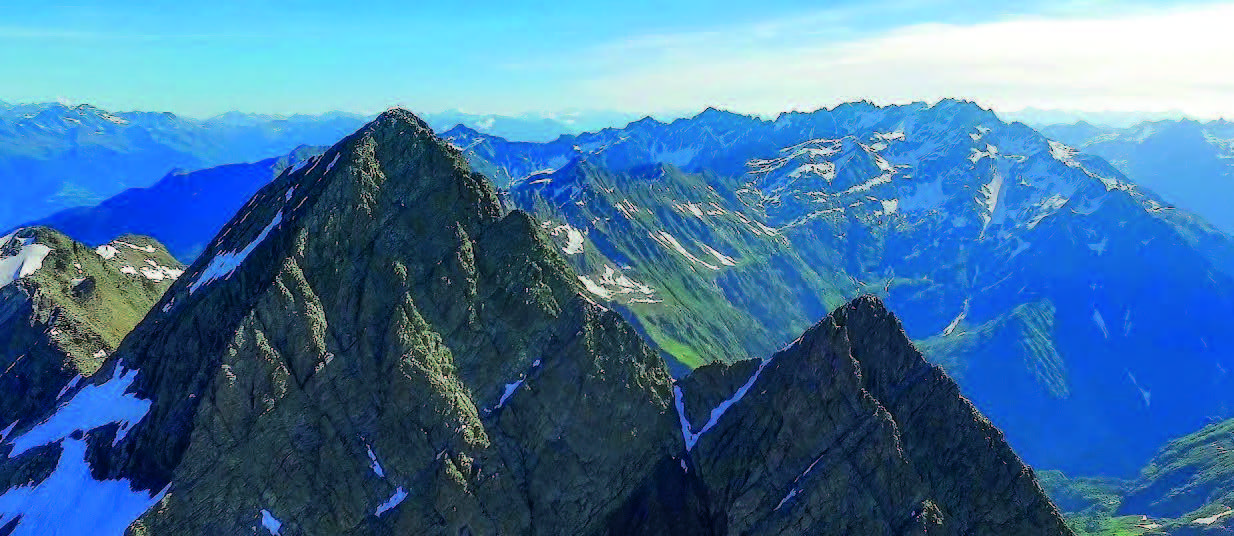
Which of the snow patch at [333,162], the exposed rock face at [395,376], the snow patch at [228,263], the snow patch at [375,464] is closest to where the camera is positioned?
the exposed rock face at [395,376]

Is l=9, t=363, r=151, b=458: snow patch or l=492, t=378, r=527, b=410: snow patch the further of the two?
l=9, t=363, r=151, b=458: snow patch

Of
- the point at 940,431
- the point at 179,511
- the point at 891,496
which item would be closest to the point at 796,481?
the point at 891,496

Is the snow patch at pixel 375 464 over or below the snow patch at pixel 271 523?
over

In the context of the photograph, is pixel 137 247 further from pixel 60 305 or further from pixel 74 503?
pixel 74 503

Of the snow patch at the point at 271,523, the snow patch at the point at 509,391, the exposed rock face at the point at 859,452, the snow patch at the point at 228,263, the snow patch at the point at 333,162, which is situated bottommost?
the exposed rock face at the point at 859,452

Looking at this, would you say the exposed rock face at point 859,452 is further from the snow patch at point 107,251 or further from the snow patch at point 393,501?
the snow patch at point 107,251

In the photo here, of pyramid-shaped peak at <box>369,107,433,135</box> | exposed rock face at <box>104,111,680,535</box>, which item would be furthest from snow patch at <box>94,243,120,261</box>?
pyramid-shaped peak at <box>369,107,433,135</box>

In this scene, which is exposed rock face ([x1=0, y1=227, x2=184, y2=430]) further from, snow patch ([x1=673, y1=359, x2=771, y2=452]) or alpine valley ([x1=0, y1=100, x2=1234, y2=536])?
snow patch ([x1=673, y1=359, x2=771, y2=452])

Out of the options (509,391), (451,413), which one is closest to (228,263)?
(451,413)

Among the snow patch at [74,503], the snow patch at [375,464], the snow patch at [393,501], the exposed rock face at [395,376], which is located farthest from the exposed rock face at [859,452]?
the snow patch at [74,503]
